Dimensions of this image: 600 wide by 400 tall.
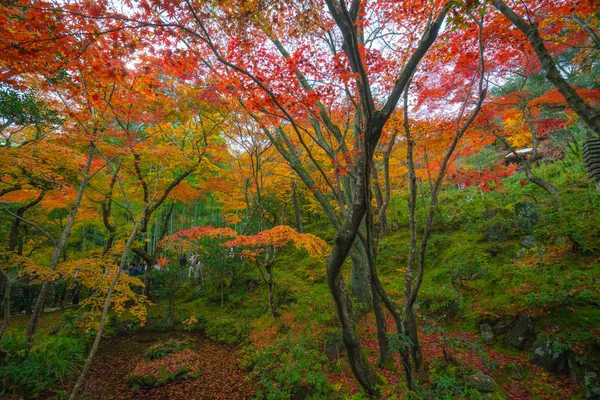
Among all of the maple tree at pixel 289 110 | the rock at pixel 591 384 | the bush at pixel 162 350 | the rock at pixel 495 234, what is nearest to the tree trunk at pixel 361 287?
the maple tree at pixel 289 110

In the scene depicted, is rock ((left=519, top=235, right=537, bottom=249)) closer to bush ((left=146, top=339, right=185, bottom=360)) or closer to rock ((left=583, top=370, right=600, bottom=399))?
rock ((left=583, top=370, right=600, bottom=399))

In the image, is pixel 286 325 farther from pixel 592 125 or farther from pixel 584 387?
pixel 592 125

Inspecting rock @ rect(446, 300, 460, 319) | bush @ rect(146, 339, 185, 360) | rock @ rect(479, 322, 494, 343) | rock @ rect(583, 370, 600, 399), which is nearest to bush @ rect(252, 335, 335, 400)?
bush @ rect(146, 339, 185, 360)

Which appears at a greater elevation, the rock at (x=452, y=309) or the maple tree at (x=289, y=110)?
the maple tree at (x=289, y=110)

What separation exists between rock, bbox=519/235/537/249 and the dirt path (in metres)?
7.57

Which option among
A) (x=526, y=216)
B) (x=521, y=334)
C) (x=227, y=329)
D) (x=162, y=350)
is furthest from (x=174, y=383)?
(x=526, y=216)

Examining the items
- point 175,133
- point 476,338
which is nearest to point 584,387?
point 476,338

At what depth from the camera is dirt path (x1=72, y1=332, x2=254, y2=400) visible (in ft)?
18.0

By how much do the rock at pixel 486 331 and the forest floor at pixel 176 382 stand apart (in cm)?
479

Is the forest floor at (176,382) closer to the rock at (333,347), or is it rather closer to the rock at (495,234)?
the rock at (333,347)

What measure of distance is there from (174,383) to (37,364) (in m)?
2.86

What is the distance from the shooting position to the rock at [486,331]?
4796 mm

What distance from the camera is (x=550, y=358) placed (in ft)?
12.7

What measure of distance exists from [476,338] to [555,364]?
1.19 meters
